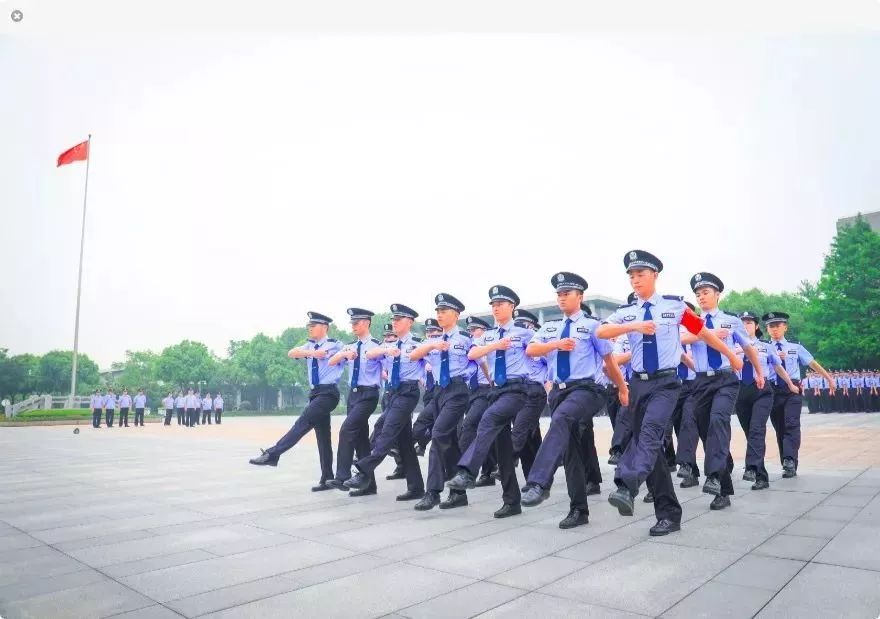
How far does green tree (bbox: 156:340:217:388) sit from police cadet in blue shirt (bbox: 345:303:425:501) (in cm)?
7536

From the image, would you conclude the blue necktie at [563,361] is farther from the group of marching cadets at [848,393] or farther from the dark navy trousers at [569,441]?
the group of marching cadets at [848,393]

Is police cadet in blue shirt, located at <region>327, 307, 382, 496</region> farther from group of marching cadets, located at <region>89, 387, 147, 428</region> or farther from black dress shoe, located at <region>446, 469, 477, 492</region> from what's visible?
group of marching cadets, located at <region>89, 387, 147, 428</region>

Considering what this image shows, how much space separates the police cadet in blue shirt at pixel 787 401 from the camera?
8.12 metres

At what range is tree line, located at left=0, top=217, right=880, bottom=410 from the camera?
3566 cm

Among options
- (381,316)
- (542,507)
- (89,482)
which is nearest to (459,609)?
(542,507)

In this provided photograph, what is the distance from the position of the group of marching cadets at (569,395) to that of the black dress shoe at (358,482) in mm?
23

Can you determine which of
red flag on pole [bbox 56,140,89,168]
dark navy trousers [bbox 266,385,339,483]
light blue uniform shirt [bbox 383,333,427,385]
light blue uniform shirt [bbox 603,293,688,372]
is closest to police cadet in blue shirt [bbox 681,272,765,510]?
light blue uniform shirt [bbox 603,293,688,372]

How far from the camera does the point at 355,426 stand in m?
7.50

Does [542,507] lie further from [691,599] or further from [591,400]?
[691,599]

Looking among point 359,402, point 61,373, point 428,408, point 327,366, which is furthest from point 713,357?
point 61,373

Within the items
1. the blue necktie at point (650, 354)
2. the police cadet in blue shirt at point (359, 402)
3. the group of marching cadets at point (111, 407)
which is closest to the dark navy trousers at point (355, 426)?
the police cadet in blue shirt at point (359, 402)

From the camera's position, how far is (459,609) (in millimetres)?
3268

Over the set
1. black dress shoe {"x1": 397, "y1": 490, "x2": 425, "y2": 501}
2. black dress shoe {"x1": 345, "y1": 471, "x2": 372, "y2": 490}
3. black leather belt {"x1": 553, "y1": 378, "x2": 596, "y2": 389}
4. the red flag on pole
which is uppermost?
the red flag on pole

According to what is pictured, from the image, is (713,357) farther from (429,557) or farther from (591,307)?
(591,307)
